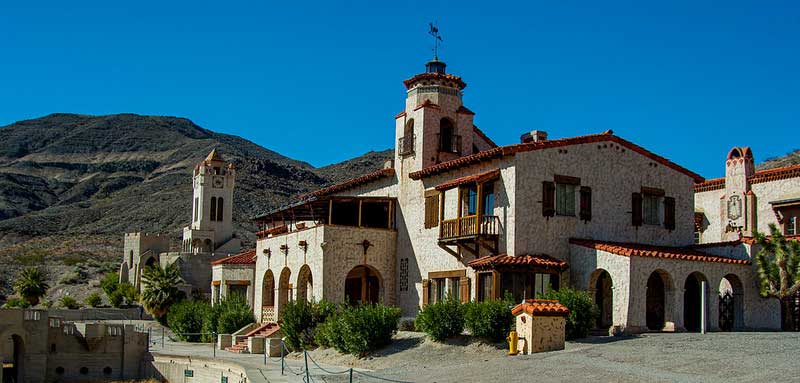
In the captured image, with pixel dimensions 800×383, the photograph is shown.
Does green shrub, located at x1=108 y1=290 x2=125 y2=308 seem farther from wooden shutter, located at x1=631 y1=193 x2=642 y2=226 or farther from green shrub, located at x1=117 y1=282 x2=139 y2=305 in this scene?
wooden shutter, located at x1=631 y1=193 x2=642 y2=226

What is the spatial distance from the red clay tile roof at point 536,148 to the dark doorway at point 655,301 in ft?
16.2

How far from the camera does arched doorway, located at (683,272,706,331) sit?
32469mm

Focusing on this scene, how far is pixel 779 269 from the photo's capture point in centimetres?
3097

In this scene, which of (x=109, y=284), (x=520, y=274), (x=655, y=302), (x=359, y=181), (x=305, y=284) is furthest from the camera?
(x=109, y=284)

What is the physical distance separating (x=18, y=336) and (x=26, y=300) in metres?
26.7

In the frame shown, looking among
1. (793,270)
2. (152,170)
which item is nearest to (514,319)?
(793,270)

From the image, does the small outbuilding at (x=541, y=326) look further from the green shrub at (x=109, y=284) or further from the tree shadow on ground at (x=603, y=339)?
the green shrub at (x=109, y=284)

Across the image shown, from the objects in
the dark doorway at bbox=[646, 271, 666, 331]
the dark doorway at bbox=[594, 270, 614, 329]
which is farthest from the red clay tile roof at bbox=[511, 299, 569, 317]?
the dark doorway at bbox=[646, 271, 666, 331]

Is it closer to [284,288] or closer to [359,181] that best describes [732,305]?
[359,181]

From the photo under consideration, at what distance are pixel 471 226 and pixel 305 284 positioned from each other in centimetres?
1025

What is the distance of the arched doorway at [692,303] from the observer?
32.5m

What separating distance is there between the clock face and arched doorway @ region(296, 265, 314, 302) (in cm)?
4737

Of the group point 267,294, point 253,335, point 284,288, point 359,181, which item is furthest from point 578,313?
point 267,294

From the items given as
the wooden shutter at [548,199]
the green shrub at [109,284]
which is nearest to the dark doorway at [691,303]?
the wooden shutter at [548,199]
